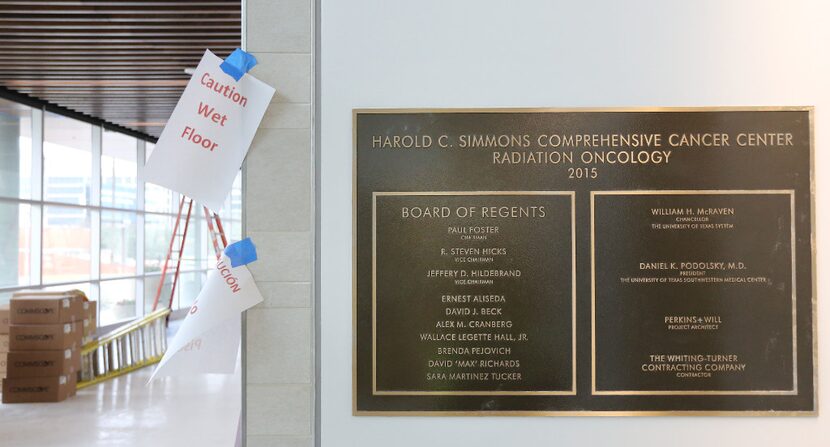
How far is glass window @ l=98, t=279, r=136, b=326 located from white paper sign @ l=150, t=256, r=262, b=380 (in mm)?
9006

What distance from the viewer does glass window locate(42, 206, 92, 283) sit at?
9102 mm

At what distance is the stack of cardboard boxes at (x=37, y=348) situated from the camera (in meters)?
6.61

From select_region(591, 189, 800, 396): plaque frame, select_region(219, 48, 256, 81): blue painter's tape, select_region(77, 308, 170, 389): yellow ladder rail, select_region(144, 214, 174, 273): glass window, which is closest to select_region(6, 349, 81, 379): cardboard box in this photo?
select_region(77, 308, 170, 389): yellow ladder rail

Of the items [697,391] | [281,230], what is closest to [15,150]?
[281,230]

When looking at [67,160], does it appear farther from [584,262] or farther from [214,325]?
[584,262]

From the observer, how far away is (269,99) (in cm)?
227

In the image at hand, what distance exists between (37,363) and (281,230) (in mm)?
5612

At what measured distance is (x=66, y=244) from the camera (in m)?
9.61

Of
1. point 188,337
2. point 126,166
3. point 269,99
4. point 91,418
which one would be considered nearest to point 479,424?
point 188,337

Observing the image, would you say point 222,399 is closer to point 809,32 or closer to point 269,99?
point 269,99

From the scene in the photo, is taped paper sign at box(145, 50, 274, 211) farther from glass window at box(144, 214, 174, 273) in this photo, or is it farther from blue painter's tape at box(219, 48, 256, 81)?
glass window at box(144, 214, 174, 273)

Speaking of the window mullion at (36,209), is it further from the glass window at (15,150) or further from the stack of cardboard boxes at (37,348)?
the stack of cardboard boxes at (37,348)

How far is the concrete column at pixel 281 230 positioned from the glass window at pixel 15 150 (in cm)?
695

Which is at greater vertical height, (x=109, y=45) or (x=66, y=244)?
(x=109, y=45)
